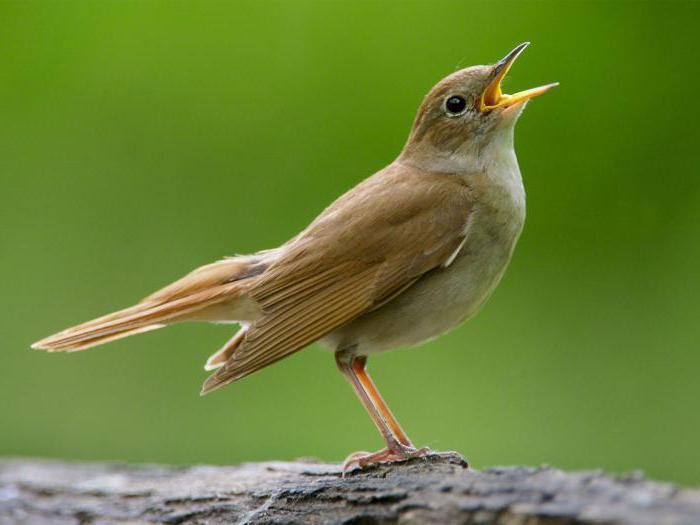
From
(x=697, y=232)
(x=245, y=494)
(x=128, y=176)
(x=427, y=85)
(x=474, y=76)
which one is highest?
(x=128, y=176)

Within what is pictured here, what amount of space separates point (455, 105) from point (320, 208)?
2.03 m

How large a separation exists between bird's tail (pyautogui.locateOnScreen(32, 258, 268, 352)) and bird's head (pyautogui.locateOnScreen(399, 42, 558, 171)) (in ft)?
4.08

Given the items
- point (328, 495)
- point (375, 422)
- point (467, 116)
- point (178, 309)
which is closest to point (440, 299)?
point (375, 422)

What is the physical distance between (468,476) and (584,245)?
3.40 m

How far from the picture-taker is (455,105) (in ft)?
18.9

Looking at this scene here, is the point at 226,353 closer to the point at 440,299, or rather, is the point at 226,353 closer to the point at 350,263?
the point at 350,263

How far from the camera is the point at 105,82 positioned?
306 inches

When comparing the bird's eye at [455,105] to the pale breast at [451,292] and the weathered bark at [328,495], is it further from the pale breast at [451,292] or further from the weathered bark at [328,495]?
the weathered bark at [328,495]

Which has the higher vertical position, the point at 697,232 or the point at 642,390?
the point at 697,232

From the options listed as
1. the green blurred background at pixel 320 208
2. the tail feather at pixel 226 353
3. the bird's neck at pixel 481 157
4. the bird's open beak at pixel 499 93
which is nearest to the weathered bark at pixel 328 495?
the tail feather at pixel 226 353

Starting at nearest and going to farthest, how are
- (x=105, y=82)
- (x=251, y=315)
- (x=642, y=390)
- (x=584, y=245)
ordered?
(x=251, y=315) → (x=642, y=390) → (x=584, y=245) → (x=105, y=82)

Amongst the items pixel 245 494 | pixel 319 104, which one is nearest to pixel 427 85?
pixel 319 104

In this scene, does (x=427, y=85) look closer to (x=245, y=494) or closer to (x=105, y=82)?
(x=105, y=82)

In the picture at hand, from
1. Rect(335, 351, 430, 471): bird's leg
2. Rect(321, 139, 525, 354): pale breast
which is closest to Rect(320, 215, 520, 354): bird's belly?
Rect(321, 139, 525, 354): pale breast
